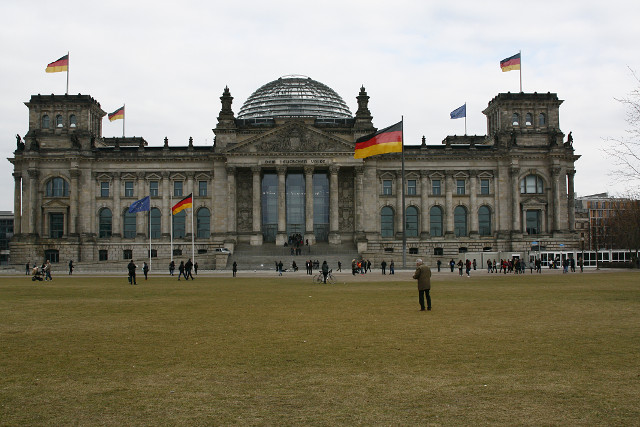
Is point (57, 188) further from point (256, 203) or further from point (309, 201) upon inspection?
point (309, 201)

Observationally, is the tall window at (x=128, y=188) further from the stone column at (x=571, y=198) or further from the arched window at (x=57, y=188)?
the stone column at (x=571, y=198)

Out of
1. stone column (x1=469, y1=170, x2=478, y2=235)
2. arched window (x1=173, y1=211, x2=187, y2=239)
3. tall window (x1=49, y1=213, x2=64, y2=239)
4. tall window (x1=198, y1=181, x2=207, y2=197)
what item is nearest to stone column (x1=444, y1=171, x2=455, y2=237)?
stone column (x1=469, y1=170, x2=478, y2=235)

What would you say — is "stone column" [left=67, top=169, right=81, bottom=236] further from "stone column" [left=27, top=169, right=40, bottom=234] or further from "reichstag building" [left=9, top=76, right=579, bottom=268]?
"stone column" [left=27, top=169, right=40, bottom=234]

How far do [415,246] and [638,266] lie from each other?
29170 millimetres

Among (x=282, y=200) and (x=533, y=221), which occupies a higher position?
(x=282, y=200)

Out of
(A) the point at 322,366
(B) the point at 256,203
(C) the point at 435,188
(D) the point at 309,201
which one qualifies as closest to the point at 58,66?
(B) the point at 256,203

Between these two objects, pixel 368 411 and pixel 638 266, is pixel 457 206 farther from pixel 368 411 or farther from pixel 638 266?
pixel 368 411

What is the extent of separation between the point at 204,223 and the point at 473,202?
1538 inches

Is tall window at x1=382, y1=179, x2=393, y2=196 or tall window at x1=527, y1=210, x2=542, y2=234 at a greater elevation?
tall window at x1=382, y1=179, x2=393, y2=196

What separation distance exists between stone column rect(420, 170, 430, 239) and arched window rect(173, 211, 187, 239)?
34122 mm

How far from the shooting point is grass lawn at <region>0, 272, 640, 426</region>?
10.6 m

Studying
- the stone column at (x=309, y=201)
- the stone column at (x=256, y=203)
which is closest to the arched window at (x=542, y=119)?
the stone column at (x=309, y=201)

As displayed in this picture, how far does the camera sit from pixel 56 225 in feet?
318

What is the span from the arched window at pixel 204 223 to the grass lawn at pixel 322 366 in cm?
7238
